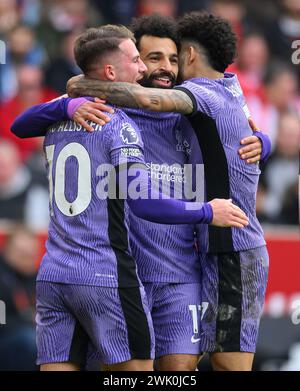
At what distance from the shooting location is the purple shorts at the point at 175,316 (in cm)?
523

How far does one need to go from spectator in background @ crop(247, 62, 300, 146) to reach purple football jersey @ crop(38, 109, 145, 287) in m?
4.75

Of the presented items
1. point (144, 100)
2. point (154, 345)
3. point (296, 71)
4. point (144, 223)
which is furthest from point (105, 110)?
point (296, 71)

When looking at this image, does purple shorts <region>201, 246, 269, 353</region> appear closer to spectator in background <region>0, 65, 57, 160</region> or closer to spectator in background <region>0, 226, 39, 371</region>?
spectator in background <region>0, 226, 39, 371</region>

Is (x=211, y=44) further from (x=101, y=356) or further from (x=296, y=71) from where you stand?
(x=296, y=71)

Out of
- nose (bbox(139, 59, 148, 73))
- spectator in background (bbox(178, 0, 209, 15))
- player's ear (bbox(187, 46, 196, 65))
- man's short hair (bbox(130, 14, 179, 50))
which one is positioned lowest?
nose (bbox(139, 59, 148, 73))

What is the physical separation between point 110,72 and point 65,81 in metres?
4.47

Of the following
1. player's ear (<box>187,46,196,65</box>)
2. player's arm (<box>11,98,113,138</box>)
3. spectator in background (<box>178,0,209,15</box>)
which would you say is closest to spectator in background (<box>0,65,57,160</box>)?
→ spectator in background (<box>178,0,209,15</box>)

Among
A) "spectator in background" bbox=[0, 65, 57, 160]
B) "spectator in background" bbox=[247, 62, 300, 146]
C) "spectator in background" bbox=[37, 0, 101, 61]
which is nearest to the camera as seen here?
"spectator in background" bbox=[0, 65, 57, 160]

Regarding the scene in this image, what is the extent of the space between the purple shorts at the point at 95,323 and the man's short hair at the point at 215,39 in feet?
4.28

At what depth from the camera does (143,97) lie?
498cm

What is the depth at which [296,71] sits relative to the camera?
10.1 meters

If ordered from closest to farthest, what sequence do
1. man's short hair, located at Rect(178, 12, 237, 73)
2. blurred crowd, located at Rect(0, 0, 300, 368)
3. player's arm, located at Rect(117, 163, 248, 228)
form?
1. player's arm, located at Rect(117, 163, 248, 228)
2. man's short hair, located at Rect(178, 12, 237, 73)
3. blurred crowd, located at Rect(0, 0, 300, 368)

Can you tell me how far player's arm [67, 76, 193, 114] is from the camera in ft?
16.3
